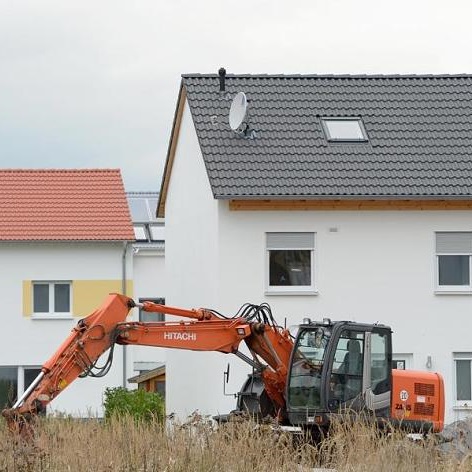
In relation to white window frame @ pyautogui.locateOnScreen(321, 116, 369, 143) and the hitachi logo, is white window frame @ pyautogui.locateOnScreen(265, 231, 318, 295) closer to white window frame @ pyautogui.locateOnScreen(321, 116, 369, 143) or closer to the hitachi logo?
white window frame @ pyautogui.locateOnScreen(321, 116, 369, 143)

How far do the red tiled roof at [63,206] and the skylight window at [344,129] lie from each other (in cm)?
1165

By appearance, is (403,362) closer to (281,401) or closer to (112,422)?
(281,401)

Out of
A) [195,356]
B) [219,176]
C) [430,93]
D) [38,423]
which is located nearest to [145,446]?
[38,423]

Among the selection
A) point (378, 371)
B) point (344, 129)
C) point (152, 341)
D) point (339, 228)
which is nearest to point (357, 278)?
point (339, 228)

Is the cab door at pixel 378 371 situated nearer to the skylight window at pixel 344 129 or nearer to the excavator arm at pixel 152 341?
the excavator arm at pixel 152 341

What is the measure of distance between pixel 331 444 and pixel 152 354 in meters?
31.1

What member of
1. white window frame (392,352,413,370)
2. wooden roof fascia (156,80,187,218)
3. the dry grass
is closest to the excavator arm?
the dry grass

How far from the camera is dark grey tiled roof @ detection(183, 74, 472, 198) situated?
27906 mm

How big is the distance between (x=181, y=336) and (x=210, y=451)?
681 centimetres

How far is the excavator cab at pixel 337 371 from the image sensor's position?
19.7m

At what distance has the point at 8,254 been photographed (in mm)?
40688

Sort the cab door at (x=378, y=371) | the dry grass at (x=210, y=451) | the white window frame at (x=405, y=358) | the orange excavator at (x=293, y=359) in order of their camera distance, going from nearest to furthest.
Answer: the dry grass at (x=210, y=451) → the orange excavator at (x=293, y=359) → the cab door at (x=378, y=371) → the white window frame at (x=405, y=358)

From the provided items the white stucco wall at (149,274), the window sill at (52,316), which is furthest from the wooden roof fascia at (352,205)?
the white stucco wall at (149,274)

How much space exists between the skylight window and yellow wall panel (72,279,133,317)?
41.5 ft
